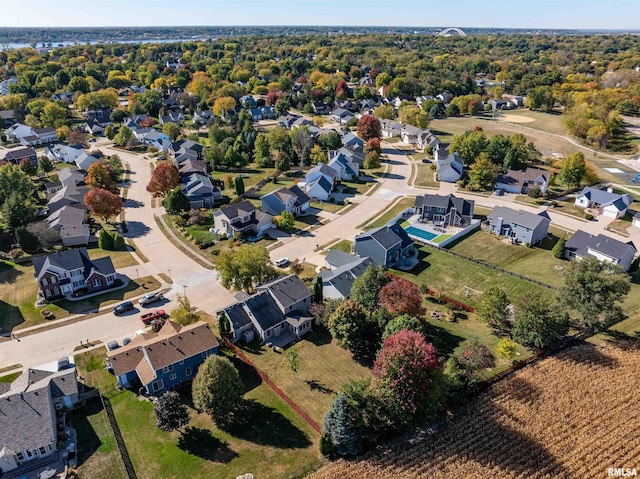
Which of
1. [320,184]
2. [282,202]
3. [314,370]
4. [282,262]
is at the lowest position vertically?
[314,370]

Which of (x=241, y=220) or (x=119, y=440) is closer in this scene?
(x=119, y=440)

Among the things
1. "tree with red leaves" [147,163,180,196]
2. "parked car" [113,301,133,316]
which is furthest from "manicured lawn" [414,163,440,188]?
"parked car" [113,301,133,316]

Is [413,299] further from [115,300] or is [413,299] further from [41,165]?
[41,165]

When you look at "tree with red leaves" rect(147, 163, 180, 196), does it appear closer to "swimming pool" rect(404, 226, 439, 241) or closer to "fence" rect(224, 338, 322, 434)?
"swimming pool" rect(404, 226, 439, 241)

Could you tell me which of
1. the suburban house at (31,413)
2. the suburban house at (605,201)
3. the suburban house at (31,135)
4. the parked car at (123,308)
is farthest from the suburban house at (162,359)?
the suburban house at (31,135)

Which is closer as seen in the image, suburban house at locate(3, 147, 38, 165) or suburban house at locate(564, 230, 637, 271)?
suburban house at locate(564, 230, 637, 271)

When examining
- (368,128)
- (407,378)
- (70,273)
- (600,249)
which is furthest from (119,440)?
(368,128)

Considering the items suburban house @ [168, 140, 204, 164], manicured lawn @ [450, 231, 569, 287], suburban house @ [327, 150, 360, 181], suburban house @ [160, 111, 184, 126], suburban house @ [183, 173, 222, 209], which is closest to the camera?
manicured lawn @ [450, 231, 569, 287]

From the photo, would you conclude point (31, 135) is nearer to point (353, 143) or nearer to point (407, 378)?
point (353, 143)
